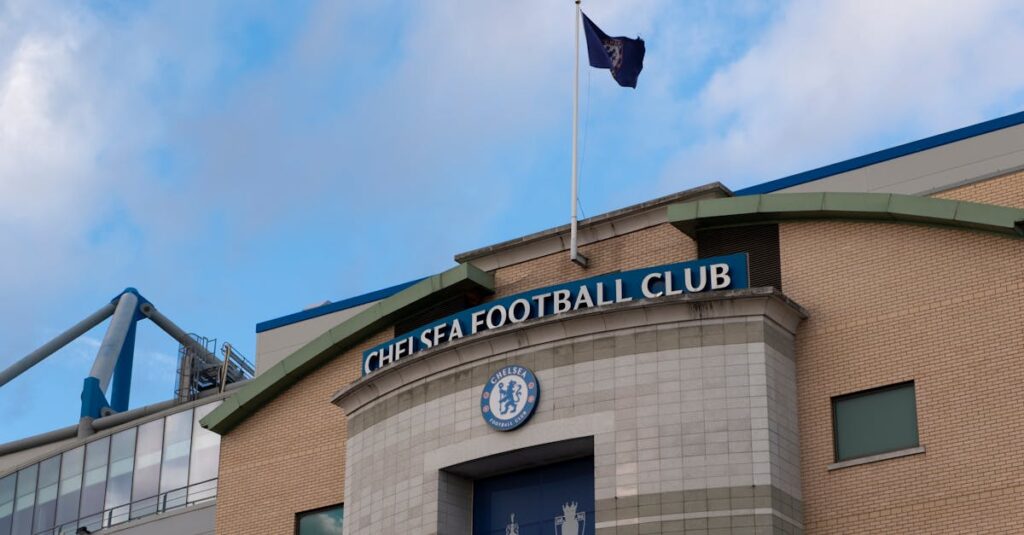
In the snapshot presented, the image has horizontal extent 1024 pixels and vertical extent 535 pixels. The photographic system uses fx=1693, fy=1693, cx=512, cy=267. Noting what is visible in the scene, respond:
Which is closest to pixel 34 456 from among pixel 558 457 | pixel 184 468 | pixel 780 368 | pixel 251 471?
pixel 184 468

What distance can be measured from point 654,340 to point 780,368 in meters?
3.02

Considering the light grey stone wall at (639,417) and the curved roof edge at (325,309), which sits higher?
the curved roof edge at (325,309)

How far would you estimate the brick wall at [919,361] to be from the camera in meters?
36.8

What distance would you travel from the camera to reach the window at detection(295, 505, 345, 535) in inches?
1844

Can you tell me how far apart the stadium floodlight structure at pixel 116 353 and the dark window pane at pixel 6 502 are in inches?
261

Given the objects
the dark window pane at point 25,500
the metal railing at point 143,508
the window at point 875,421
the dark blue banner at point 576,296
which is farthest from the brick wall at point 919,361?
the dark window pane at point 25,500

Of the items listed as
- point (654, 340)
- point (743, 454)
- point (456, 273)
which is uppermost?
point (456, 273)

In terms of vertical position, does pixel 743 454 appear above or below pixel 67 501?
below

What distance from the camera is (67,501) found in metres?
65.8

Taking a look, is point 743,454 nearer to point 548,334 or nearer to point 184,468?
point 548,334

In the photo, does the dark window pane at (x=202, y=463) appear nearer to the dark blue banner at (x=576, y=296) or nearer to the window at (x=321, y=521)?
the window at (x=321, y=521)

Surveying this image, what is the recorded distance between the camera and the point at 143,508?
61.9 m

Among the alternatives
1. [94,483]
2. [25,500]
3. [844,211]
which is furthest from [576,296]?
[25,500]

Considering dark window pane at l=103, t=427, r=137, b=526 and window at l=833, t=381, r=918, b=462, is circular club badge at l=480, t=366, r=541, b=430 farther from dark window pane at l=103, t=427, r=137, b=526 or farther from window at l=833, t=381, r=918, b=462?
dark window pane at l=103, t=427, r=137, b=526
